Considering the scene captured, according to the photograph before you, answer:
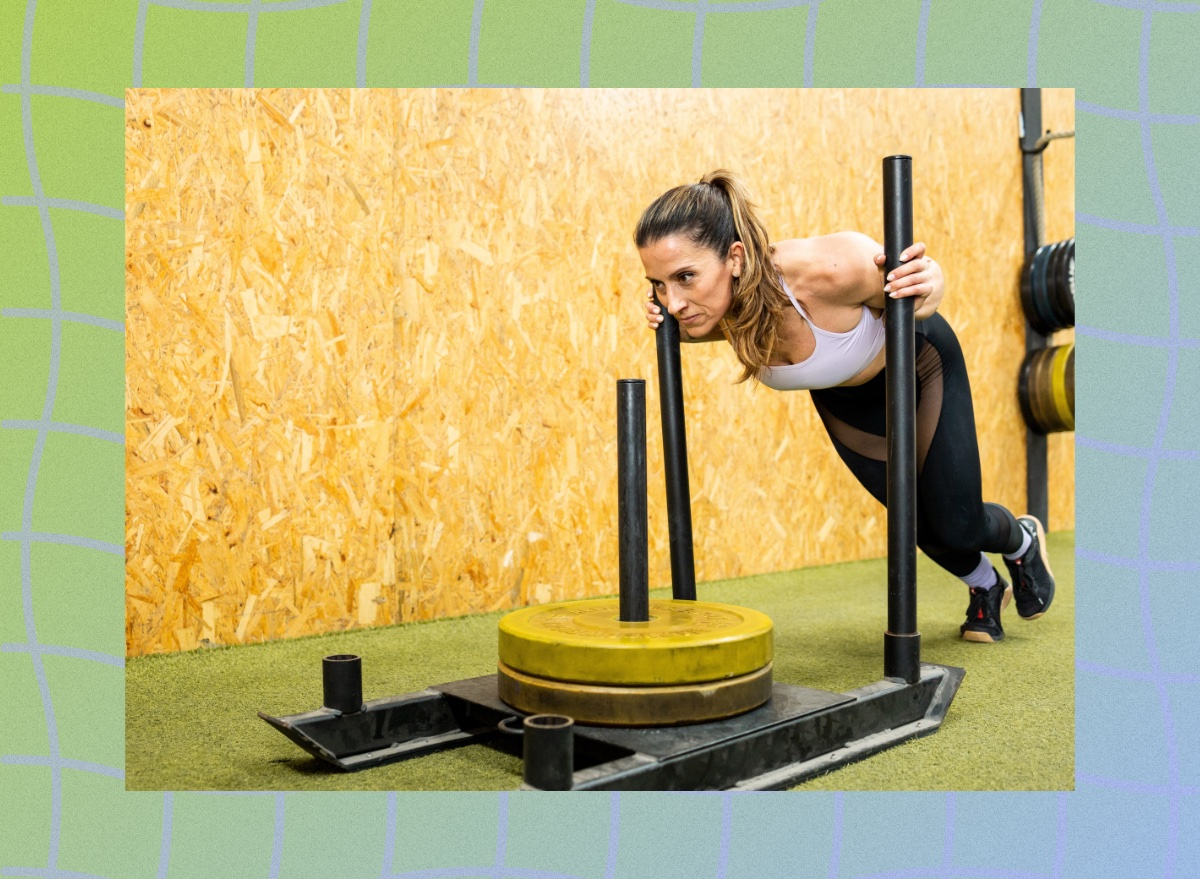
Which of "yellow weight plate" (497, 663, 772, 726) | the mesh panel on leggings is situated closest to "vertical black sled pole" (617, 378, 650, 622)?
"yellow weight plate" (497, 663, 772, 726)

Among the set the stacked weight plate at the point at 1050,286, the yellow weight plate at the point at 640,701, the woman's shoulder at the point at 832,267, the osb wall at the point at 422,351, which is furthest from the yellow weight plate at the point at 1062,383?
the yellow weight plate at the point at 640,701

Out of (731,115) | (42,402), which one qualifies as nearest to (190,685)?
(42,402)

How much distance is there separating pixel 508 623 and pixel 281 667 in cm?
87

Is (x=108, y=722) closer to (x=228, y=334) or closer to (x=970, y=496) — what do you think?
(x=228, y=334)

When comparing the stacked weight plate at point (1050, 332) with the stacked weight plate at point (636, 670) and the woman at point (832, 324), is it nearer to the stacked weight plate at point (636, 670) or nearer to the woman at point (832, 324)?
the woman at point (832, 324)

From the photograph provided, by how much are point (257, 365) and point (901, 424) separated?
157cm

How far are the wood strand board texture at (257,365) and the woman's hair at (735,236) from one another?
1042mm

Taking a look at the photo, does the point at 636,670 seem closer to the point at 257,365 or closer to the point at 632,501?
the point at 632,501

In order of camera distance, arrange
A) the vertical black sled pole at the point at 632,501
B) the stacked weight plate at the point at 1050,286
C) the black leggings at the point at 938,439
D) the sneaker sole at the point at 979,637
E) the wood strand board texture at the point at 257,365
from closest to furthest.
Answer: the vertical black sled pole at the point at 632,501, the black leggings at the point at 938,439, the wood strand board texture at the point at 257,365, the sneaker sole at the point at 979,637, the stacked weight plate at the point at 1050,286

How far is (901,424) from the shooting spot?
1813mm

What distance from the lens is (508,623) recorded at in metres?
1.72

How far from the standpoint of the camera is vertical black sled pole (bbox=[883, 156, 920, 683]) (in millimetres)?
1812

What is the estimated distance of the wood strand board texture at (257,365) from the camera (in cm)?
238

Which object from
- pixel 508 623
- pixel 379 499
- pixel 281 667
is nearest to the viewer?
pixel 508 623
